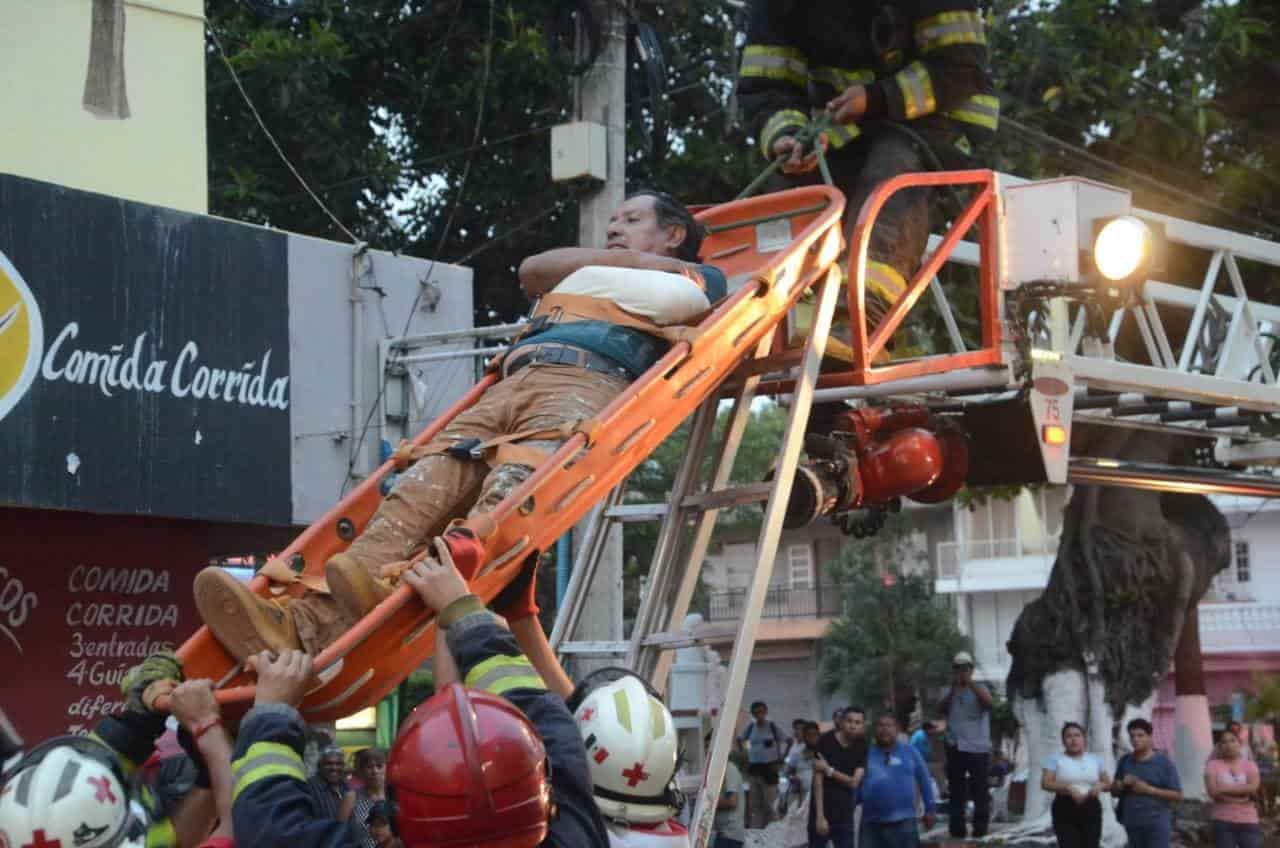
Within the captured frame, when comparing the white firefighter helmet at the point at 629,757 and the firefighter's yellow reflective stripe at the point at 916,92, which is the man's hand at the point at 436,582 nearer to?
the white firefighter helmet at the point at 629,757

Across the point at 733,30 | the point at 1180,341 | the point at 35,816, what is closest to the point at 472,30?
the point at 733,30

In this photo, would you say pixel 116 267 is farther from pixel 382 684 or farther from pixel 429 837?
pixel 429 837

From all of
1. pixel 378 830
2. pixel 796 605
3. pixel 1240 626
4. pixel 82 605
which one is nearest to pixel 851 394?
pixel 378 830

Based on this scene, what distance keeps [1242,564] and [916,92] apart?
118ft

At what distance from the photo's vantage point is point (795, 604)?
45438 millimetres

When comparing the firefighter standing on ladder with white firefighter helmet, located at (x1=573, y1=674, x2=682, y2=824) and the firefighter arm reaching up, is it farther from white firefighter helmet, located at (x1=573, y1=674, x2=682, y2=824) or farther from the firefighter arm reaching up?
the firefighter arm reaching up

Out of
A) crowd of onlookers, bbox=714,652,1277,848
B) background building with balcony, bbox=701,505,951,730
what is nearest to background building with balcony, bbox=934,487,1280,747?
background building with balcony, bbox=701,505,951,730

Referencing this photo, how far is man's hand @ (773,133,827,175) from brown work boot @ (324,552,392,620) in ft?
12.1

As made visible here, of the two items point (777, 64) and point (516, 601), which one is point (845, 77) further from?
point (516, 601)

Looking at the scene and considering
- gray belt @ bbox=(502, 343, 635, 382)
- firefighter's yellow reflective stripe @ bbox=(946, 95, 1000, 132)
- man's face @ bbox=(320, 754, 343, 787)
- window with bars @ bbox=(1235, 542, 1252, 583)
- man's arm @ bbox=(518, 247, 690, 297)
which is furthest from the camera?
window with bars @ bbox=(1235, 542, 1252, 583)

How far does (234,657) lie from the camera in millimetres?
4891

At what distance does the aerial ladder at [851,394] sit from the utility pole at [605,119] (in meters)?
2.56

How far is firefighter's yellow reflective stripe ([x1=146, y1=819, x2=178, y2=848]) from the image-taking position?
13.6 ft

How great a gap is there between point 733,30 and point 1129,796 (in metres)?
7.72
